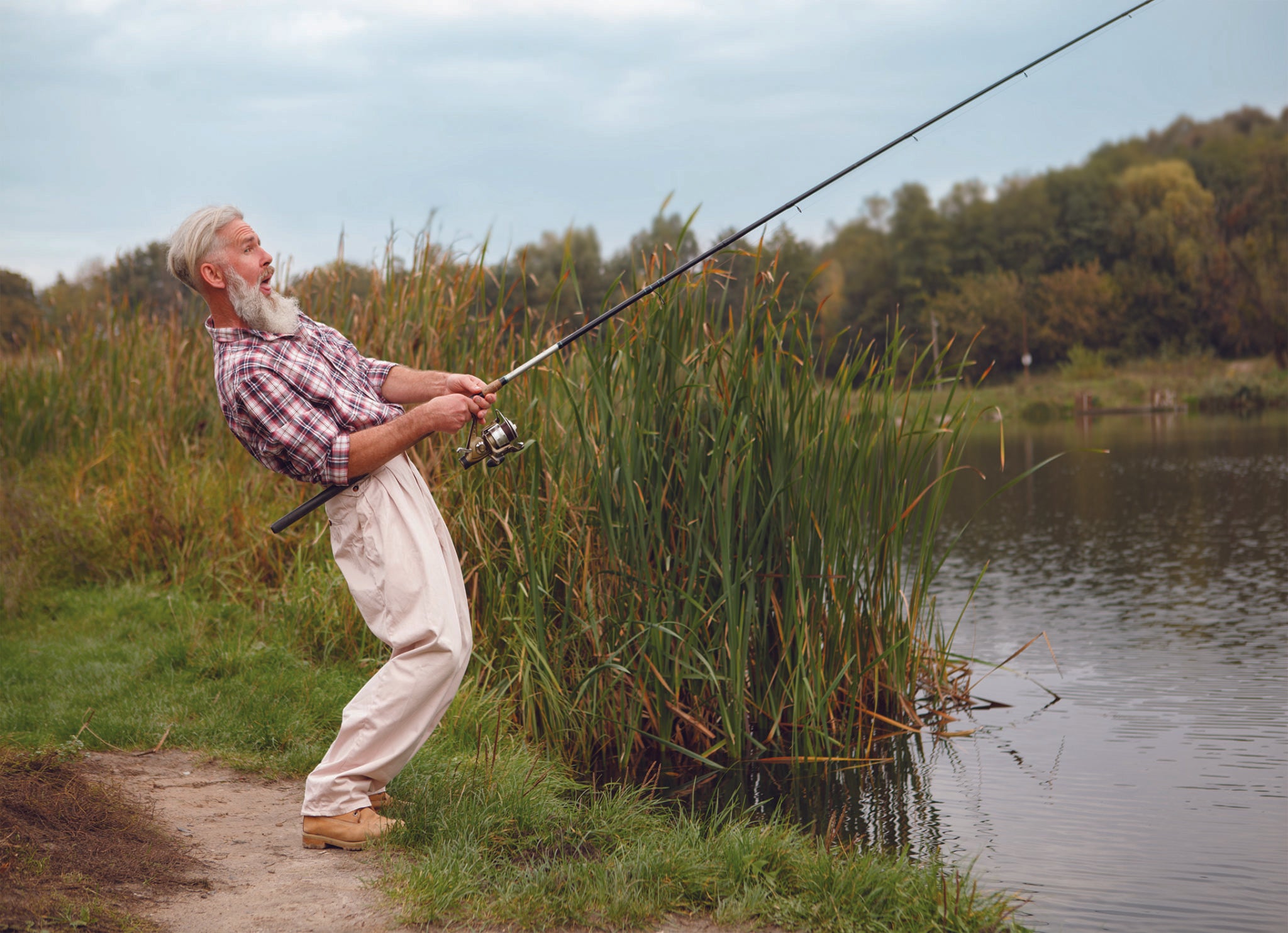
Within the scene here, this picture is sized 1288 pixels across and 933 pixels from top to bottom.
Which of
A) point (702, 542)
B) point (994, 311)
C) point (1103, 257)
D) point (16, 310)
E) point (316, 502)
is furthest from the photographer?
point (1103, 257)

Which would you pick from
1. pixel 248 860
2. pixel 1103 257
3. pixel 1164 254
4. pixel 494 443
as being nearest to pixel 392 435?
pixel 494 443

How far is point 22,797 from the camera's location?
3.09 m

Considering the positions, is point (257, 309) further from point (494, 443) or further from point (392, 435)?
point (494, 443)

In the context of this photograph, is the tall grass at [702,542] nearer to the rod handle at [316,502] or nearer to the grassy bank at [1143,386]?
the rod handle at [316,502]

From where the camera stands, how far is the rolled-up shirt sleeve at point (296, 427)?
2928 millimetres

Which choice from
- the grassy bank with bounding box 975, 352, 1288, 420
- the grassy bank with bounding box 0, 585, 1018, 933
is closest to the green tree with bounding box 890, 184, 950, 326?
the grassy bank with bounding box 975, 352, 1288, 420

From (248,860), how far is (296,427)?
1188 millimetres

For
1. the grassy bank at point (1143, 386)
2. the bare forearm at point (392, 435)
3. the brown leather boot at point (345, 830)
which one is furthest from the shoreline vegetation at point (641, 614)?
the grassy bank at point (1143, 386)

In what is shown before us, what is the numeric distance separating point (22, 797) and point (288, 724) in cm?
123

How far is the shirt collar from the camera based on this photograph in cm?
305

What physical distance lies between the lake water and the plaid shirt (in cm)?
224

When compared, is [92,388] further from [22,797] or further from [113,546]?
[22,797]

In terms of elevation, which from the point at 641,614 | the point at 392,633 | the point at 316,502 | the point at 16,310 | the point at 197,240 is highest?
the point at 16,310

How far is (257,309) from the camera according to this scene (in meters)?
3.01
